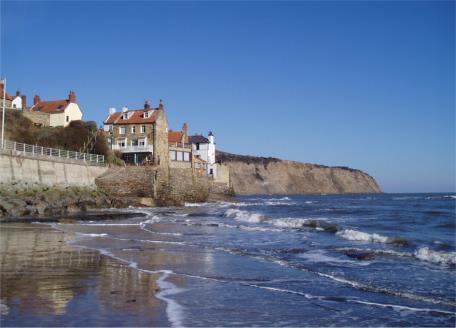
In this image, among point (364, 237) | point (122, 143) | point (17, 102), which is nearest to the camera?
point (364, 237)

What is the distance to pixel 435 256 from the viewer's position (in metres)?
→ 14.2

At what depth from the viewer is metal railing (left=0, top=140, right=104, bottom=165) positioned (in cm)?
3462

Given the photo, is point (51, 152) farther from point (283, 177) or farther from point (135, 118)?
point (283, 177)

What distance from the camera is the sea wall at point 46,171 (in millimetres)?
31953

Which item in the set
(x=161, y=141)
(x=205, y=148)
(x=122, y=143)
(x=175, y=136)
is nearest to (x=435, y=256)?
(x=161, y=141)

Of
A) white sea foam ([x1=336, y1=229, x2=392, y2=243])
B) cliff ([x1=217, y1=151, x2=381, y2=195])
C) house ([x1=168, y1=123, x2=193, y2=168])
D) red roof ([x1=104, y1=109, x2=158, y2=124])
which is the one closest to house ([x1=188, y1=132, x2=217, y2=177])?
house ([x1=168, y1=123, x2=193, y2=168])

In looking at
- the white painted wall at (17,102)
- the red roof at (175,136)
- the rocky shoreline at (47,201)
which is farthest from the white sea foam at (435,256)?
the red roof at (175,136)

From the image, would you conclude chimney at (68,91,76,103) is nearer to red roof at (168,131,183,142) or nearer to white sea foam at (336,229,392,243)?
red roof at (168,131,183,142)

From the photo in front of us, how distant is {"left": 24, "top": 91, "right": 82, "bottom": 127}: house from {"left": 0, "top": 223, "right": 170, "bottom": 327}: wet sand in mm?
42923

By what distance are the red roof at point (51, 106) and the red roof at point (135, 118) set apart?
525 centimetres

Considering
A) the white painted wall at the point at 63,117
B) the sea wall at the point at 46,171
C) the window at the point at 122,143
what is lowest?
the sea wall at the point at 46,171

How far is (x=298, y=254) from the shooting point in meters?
14.9

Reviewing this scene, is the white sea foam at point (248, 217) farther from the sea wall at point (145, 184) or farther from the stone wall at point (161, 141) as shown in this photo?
the stone wall at point (161, 141)

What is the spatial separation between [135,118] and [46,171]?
19.3m
